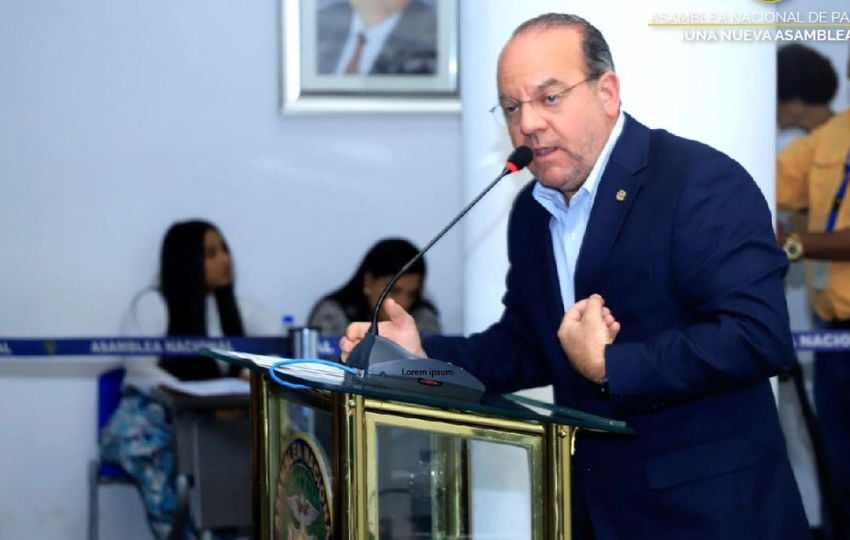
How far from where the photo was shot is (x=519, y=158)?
7.19ft

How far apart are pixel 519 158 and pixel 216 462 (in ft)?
9.57

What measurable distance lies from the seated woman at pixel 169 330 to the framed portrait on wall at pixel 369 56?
742mm

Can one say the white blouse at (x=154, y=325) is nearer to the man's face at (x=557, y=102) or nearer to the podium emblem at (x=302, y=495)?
the podium emblem at (x=302, y=495)

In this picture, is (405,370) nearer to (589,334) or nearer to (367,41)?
(589,334)

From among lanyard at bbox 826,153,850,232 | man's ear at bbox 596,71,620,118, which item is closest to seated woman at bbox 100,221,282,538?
lanyard at bbox 826,153,850,232

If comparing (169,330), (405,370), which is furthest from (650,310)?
(169,330)

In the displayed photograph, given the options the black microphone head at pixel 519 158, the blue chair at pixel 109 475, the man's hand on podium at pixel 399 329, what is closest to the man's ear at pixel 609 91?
the black microphone head at pixel 519 158

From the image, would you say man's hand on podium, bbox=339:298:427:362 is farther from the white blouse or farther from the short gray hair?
the white blouse

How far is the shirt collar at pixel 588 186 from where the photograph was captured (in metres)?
2.29

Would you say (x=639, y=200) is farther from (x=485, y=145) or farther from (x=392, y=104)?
(x=392, y=104)

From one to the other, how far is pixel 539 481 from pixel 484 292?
150cm

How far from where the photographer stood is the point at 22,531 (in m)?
5.72

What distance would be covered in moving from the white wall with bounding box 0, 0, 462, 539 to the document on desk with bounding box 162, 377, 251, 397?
0.75 metres

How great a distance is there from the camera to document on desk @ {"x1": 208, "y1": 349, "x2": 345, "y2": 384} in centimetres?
203
